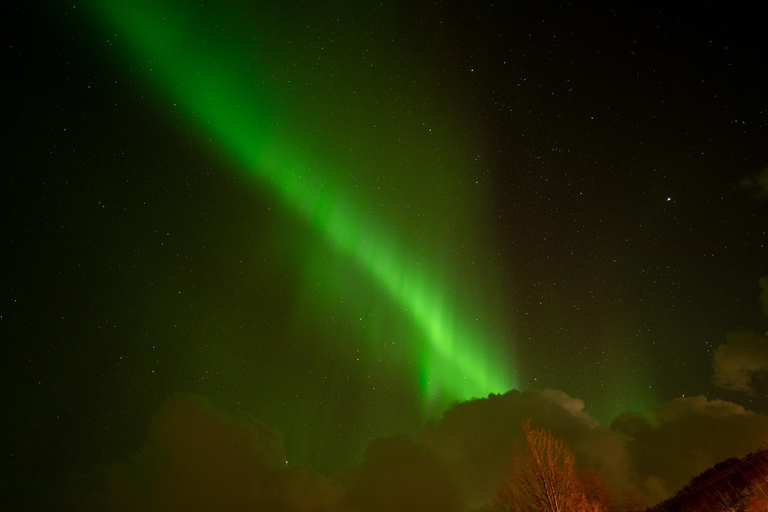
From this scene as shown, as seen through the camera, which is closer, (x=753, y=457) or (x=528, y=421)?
(x=528, y=421)

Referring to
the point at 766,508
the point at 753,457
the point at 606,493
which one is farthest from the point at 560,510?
the point at 753,457

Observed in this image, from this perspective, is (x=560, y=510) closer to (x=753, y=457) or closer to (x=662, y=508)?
(x=662, y=508)

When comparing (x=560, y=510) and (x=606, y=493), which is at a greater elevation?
(x=606, y=493)

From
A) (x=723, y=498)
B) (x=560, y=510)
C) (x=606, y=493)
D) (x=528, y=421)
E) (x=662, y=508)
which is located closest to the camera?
(x=560, y=510)

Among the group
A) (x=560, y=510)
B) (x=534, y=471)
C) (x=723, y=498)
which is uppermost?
(x=723, y=498)

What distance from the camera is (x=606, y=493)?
23.8 meters

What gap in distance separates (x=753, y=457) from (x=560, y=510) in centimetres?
2410

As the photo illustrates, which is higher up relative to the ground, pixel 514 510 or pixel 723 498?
pixel 723 498

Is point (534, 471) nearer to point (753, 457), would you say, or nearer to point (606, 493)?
point (606, 493)

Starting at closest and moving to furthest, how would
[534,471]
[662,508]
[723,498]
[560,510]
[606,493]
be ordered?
[560,510], [534,471], [723,498], [606,493], [662,508]

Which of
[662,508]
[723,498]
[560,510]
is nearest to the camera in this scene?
[560,510]

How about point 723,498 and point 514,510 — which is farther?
point 723,498


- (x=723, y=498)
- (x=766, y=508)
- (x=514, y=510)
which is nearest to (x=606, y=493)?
(x=723, y=498)

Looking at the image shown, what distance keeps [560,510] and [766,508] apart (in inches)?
437
